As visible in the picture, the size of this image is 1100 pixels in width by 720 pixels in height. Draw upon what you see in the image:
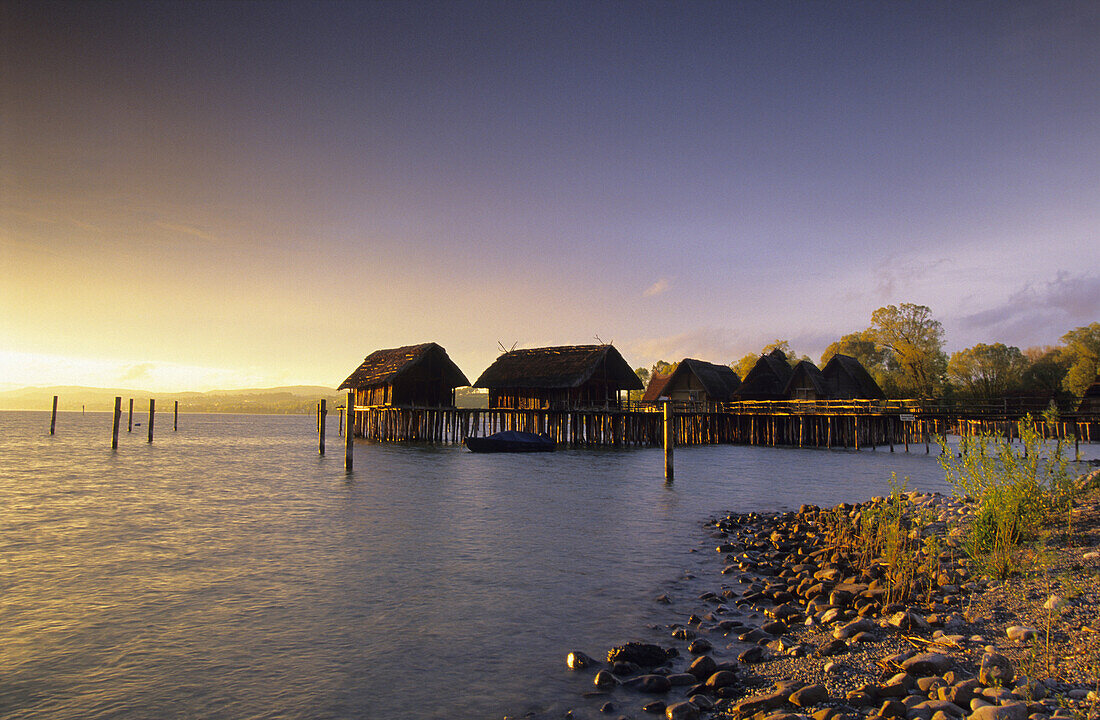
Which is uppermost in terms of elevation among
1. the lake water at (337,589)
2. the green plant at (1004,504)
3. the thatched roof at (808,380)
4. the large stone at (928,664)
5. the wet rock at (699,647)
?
the thatched roof at (808,380)

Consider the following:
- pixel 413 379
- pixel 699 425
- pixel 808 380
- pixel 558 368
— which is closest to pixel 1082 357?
pixel 808 380

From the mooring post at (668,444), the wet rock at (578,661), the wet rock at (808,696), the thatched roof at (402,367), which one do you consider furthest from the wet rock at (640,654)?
the thatched roof at (402,367)

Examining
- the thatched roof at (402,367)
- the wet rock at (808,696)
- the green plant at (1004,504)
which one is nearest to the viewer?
the wet rock at (808,696)

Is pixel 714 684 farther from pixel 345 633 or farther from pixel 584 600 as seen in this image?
pixel 345 633

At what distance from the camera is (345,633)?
763 centimetres

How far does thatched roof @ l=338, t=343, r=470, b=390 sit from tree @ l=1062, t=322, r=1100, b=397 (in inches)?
2015

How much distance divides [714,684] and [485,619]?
3.42 m

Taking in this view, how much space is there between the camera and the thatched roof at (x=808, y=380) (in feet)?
145

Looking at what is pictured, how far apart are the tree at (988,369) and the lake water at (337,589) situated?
1747 inches

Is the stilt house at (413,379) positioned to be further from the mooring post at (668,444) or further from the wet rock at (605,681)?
the wet rock at (605,681)

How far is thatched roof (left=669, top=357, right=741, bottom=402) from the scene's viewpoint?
165 feet

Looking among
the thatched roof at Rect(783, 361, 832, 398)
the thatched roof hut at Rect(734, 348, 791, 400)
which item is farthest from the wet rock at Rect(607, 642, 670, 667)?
the thatched roof hut at Rect(734, 348, 791, 400)

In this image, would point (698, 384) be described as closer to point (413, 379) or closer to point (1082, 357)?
point (413, 379)

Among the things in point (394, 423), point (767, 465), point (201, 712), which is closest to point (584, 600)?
point (201, 712)
